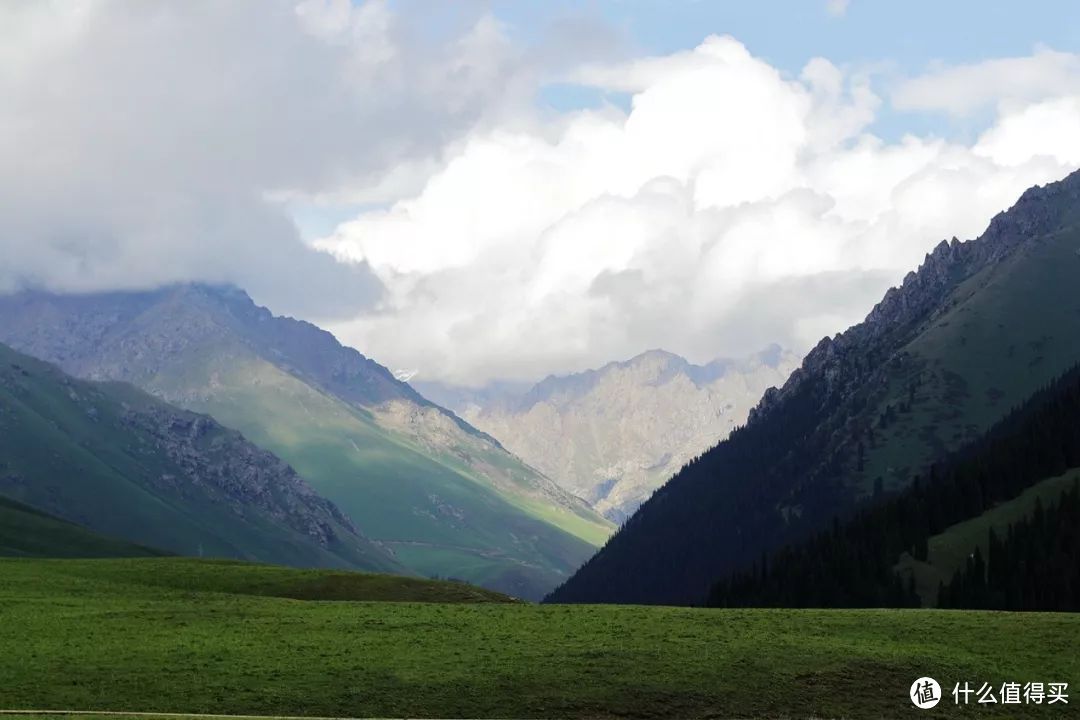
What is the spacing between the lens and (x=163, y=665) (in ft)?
242

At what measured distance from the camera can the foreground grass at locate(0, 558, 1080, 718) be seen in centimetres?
6825

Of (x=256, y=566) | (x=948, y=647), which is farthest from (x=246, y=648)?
(x=256, y=566)

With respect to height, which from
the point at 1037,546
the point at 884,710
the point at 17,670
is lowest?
the point at 17,670

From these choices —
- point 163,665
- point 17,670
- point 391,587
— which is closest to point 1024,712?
point 163,665

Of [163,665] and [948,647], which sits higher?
[948,647]

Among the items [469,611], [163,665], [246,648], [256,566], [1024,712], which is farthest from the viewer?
[256,566]

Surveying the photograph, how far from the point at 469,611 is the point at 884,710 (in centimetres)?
3898

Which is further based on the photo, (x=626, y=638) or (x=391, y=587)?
(x=391, y=587)

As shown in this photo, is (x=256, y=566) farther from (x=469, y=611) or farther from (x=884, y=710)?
(x=884, y=710)

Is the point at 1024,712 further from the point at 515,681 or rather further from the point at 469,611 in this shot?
the point at 469,611

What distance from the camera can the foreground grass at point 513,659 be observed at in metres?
68.2

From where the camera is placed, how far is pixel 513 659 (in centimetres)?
7612

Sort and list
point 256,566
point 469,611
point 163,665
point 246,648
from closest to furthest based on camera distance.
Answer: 1. point 163,665
2. point 246,648
3. point 469,611
4. point 256,566

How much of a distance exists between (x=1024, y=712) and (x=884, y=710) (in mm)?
8189
